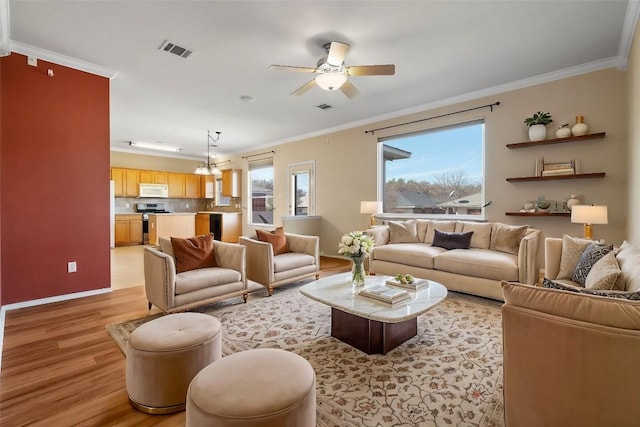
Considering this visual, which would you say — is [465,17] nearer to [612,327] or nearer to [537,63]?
[537,63]

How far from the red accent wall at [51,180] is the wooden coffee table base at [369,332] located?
10.6 feet

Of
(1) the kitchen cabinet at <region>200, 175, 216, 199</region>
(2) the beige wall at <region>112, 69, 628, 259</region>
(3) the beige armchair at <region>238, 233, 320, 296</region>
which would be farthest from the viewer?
(1) the kitchen cabinet at <region>200, 175, 216, 199</region>

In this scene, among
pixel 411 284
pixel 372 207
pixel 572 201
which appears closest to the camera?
pixel 411 284

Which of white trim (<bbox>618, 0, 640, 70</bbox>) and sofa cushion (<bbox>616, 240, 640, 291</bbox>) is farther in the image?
white trim (<bbox>618, 0, 640, 70</bbox>)

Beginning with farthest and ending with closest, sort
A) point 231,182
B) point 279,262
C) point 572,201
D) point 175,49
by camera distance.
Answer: point 231,182 < point 279,262 < point 572,201 < point 175,49

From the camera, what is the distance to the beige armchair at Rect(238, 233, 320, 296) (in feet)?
12.2

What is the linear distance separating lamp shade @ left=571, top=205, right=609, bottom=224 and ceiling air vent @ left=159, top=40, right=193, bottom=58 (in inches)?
182

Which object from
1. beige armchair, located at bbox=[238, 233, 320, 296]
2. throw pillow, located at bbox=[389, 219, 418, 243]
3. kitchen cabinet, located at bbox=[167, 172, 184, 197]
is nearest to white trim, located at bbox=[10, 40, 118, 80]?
beige armchair, located at bbox=[238, 233, 320, 296]

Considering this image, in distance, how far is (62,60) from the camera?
135 inches

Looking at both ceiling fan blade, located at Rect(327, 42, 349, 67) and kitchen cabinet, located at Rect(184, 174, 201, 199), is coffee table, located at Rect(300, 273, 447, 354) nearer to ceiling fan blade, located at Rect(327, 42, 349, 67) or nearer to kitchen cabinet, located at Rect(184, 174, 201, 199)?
ceiling fan blade, located at Rect(327, 42, 349, 67)

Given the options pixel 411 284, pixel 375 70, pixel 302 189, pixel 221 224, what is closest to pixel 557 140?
pixel 375 70

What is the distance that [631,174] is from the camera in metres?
3.19

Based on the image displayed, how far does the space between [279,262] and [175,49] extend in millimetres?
2729

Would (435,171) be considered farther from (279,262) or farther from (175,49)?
(175,49)
